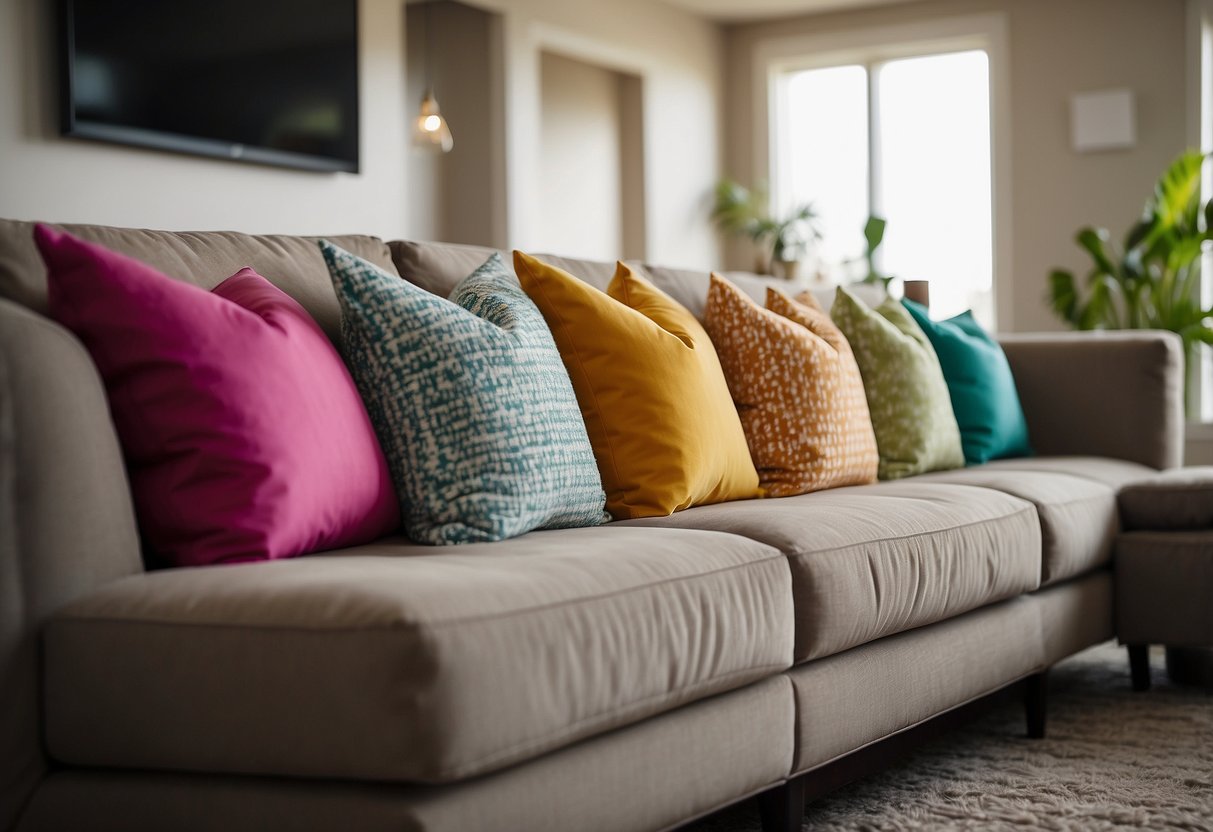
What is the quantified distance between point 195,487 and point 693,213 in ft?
20.6

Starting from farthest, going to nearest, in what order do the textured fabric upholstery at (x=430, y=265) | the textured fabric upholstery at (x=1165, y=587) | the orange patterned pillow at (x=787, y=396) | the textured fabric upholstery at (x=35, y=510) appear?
the textured fabric upholstery at (x=1165, y=587)
the orange patterned pillow at (x=787, y=396)
the textured fabric upholstery at (x=430, y=265)
the textured fabric upholstery at (x=35, y=510)

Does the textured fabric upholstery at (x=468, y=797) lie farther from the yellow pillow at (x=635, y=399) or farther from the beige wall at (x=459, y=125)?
the beige wall at (x=459, y=125)

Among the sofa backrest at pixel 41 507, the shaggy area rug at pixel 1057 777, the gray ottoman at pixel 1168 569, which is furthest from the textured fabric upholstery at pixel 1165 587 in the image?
the sofa backrest at pixel 41 507

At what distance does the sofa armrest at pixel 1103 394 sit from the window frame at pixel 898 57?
3654 millimetres

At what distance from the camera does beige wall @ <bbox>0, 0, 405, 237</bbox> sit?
416 centimetres

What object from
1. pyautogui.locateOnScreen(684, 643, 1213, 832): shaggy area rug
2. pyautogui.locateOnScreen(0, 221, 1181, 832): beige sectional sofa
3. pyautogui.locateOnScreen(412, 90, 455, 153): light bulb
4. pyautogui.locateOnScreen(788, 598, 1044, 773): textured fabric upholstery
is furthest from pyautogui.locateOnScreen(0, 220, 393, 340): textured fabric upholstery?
pyautogui.locateOnScreen(412, 90, 455, 153): light bulb

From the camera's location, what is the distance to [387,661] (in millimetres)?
1218

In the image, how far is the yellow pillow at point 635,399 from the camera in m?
2.09

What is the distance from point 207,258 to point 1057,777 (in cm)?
159

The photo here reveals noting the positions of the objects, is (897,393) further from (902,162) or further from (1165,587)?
(902,162)

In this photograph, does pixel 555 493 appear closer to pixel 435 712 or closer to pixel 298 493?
pixel 298 493

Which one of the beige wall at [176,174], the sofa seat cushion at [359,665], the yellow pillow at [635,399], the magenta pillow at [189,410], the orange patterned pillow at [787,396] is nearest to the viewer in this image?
the sofa seat cushion at [359,665]

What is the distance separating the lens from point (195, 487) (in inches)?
59.7

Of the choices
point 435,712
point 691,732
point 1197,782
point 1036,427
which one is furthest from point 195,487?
point 1036,427
